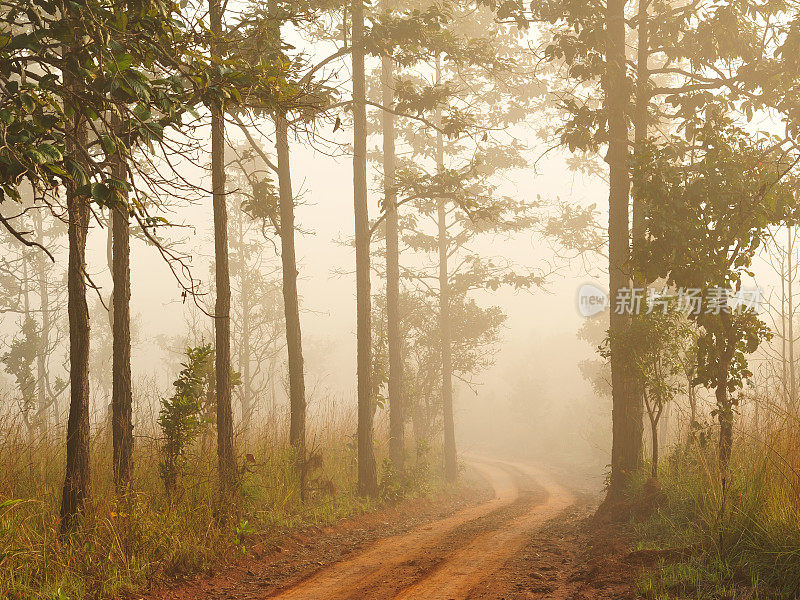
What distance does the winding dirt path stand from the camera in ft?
21.4

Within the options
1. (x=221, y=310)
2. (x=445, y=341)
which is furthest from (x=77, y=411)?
(x=445, y=341)

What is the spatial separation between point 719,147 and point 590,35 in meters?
3.65

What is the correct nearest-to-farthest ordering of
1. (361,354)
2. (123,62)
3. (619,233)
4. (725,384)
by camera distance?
(123,62)
(725,384)
(619,233)
(361,354)

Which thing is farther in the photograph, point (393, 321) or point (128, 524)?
point (393, 321)

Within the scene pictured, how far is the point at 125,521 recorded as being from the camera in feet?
21.5

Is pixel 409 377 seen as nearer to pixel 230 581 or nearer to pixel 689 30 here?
pixel 689 30

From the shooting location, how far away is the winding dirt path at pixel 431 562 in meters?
6.52

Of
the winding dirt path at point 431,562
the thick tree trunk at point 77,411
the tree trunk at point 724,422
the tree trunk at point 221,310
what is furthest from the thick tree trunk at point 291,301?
the tree trunk at point 724,422

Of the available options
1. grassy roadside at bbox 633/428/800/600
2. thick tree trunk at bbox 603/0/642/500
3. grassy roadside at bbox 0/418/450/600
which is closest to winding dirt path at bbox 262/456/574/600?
grassy roadside at bbox 0/418/450/600

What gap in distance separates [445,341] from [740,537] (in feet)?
58.8

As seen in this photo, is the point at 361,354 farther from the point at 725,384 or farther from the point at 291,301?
the point at 725,384

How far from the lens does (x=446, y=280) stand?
977 inches

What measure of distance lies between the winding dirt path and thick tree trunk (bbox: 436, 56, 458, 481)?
937cm

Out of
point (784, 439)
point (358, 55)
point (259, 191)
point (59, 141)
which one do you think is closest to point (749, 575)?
point (784, 439)
